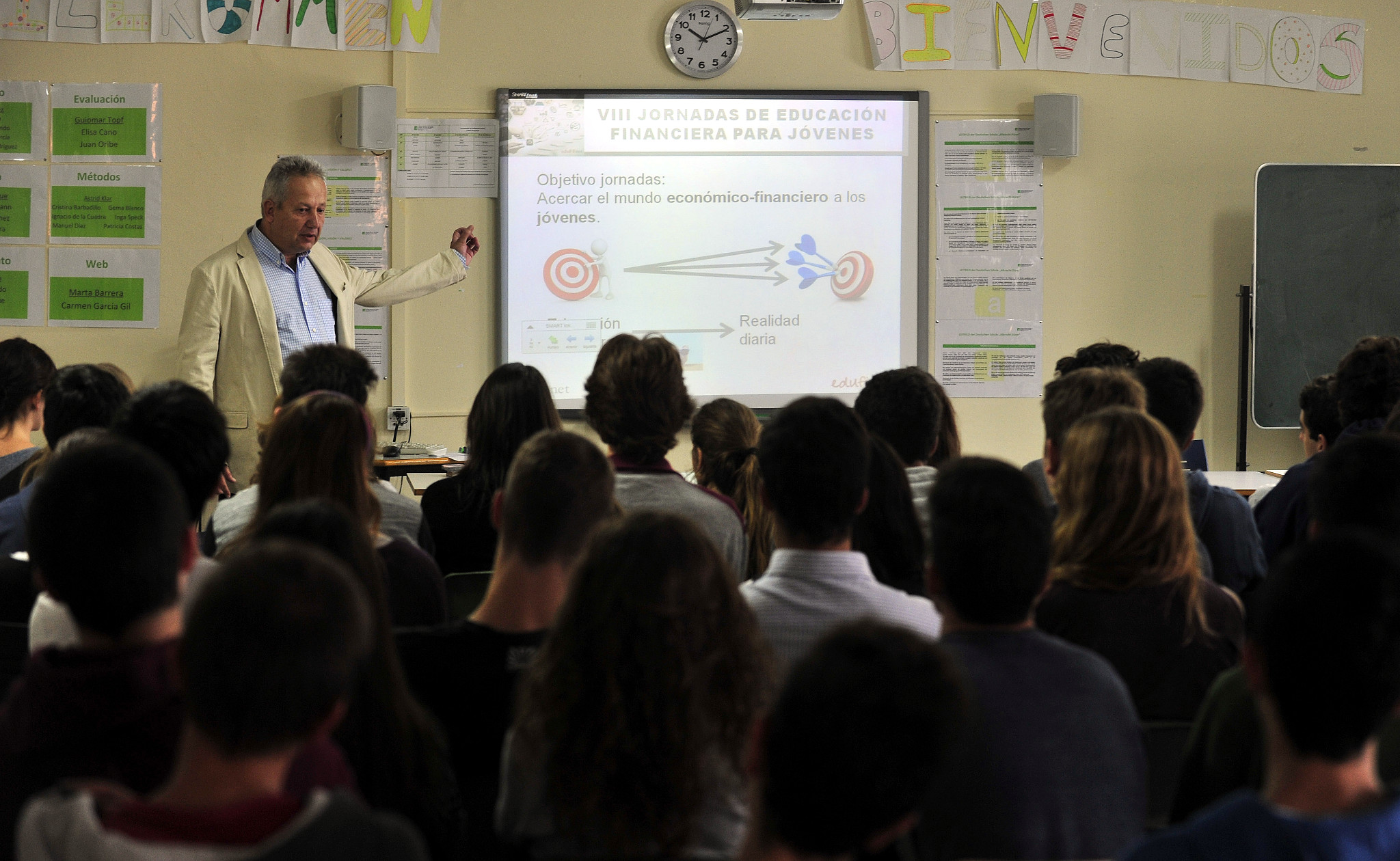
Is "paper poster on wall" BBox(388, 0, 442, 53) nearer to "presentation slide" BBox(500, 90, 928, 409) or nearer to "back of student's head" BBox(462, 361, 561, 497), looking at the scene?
"presentation slide" BBox(500, 90, 928, 409)

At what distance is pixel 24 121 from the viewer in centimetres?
478

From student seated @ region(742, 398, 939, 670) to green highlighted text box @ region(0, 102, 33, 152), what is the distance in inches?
162

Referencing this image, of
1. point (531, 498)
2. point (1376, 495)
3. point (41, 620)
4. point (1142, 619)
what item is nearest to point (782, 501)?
point (531, 498)

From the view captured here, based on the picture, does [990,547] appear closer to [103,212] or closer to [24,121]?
[103,212]

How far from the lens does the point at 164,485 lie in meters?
1.29

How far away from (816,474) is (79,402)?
166 cm

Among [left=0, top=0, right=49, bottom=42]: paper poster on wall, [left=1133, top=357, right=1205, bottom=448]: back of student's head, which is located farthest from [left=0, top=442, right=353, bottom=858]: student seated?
[left=0, top=0, right=49, bottom=42]: paper poster on wall

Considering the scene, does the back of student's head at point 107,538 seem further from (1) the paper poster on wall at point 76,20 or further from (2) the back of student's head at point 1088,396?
(1) the paper poster on wall at point 76,20

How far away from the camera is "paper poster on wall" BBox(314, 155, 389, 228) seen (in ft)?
16.1

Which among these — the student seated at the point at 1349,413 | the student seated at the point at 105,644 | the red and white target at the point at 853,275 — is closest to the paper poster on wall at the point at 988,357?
the red and white target at the point at 853,275

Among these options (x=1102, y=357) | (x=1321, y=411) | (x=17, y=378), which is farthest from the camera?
(x=1102, y=357)

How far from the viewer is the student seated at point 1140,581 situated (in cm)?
181

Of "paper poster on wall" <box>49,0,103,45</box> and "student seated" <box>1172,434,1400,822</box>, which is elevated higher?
"paper poster on wall" <box>49,0,103,45</box>

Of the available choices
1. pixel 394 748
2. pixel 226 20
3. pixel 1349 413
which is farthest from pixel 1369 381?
pixel 226 20
